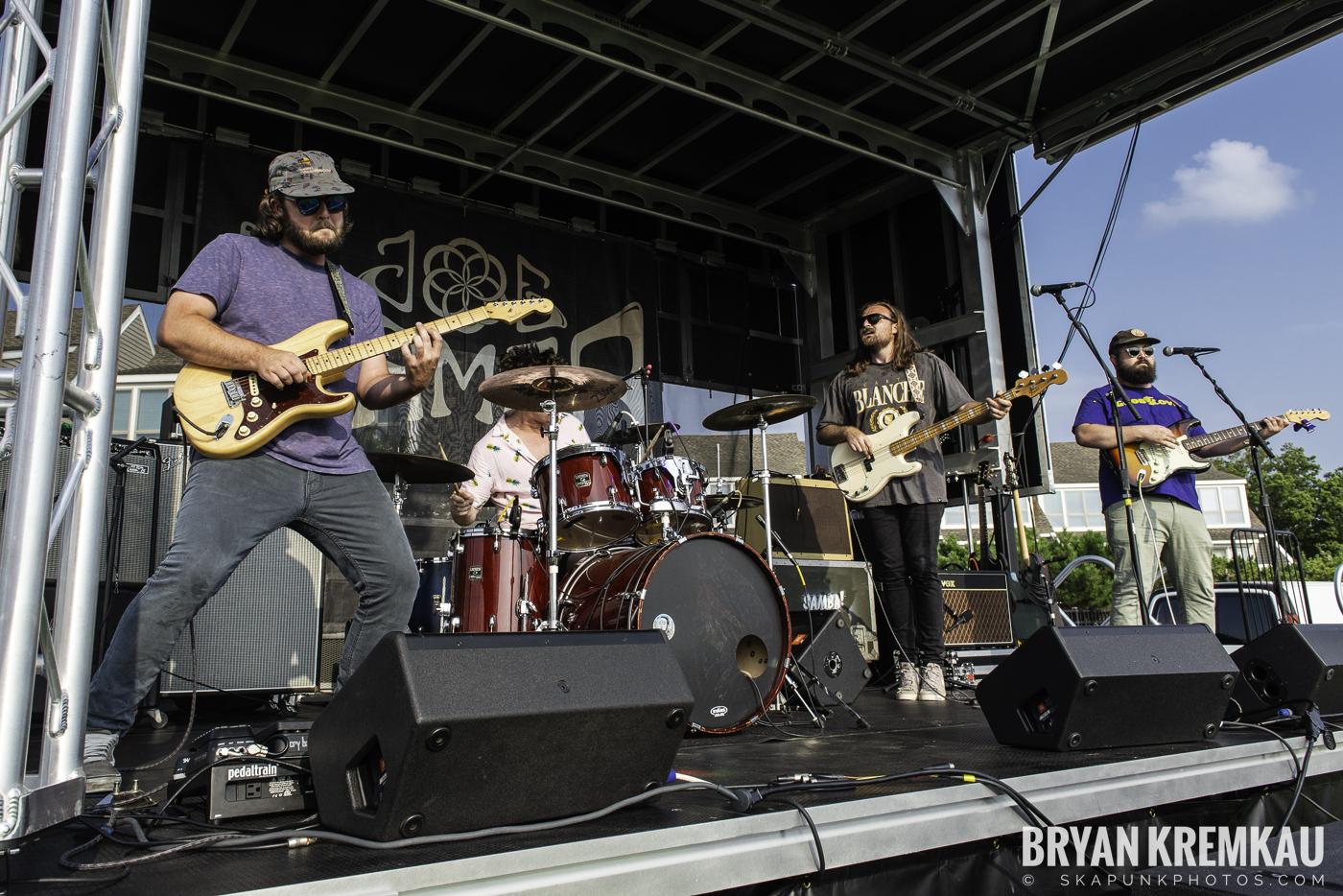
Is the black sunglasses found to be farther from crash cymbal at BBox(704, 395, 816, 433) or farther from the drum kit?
crash cymbal at BBox(704, 395, 816, 433)

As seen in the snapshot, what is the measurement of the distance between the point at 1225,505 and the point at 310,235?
151ft

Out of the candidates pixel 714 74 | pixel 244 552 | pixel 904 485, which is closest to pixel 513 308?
pixel 244 552

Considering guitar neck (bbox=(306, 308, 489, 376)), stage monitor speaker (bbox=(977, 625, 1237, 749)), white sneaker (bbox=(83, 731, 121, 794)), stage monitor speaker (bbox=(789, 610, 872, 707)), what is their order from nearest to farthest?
white sneaker (bbox=(83, 731, 121, 794)) → stage monitor speaker (bbox=(977, 625, 1237, 749)) → guitar neck (bbox=(306, 308, 489, 376)) → stage monitor speaker (bbox=(789, 610, 872, 707))

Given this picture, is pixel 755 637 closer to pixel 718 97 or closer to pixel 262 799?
pixel 262 799

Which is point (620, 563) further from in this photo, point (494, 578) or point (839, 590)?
point (839, 590)

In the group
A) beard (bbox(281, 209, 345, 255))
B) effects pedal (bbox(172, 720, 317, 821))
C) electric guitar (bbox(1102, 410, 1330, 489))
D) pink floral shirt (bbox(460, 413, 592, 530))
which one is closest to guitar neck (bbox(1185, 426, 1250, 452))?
electric guitar (bbox(1102, 410, 1330, 489))

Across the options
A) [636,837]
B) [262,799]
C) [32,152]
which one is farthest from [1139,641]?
[32,152]

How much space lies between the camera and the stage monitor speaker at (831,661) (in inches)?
149

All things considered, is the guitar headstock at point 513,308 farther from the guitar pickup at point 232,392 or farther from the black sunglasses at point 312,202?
the guitar pickup at point 232,392

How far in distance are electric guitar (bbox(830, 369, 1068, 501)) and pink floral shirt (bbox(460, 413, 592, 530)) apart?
1454 millimetres

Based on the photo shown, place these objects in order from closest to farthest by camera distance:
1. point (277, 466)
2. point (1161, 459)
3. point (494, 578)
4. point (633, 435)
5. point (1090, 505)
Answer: point (277, 466), point (494, 578), point (1161, 459), point (633, 435), point (1090, 505)

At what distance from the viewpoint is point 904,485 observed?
455 centimetres

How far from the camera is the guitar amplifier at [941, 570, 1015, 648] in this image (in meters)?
6.02

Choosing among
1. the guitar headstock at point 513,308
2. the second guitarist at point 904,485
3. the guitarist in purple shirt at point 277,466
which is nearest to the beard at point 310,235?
the guitarist in purple shirt at point 277,466
